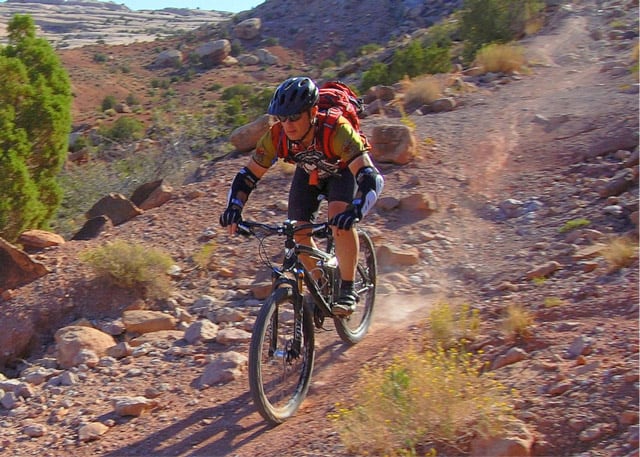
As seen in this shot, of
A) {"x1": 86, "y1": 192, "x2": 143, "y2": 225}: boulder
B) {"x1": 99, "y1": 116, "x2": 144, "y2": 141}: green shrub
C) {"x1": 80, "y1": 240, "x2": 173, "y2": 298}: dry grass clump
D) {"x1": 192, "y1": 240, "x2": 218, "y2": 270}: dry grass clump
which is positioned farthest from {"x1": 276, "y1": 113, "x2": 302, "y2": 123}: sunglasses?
{"x1": 99, "y1": 116, "x2": 144, "y2": 141}: green shrub

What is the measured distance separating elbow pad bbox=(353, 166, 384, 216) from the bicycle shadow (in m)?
1.39

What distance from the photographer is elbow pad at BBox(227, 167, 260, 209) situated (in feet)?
16.3

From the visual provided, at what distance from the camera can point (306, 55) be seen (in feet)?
145

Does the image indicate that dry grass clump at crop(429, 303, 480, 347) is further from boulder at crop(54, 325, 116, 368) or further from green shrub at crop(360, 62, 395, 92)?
green shrub at crop(360, 62, 395, 92)

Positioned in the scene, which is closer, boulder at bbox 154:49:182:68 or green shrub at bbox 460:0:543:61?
green shrub at bbox 460:0:543:61

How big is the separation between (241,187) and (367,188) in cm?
81

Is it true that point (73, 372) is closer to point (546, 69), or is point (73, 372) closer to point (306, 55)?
point (546, 69)

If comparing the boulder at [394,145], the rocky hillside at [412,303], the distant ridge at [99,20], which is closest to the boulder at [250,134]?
the rocky hillside at [412,303]

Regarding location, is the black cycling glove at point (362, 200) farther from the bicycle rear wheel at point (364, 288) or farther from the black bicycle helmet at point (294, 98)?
the bicycle rear wheel at point (364, 288)

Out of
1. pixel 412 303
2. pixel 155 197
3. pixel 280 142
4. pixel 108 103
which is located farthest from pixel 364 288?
pixel 108 103

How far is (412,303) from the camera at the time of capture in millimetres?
6715

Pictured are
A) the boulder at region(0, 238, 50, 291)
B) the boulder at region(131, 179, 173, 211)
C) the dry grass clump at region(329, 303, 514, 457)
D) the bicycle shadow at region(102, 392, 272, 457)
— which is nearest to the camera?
the dry grass clump at region(329, 303, 514, 457)

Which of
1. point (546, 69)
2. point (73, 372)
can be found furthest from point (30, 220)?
point (546, 69)

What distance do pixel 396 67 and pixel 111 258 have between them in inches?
485
